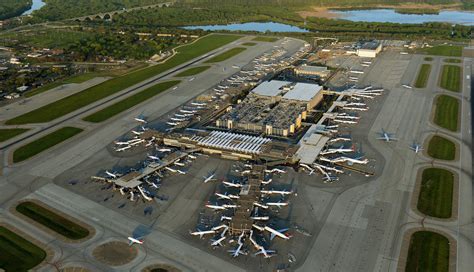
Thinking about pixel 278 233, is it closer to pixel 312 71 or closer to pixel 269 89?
pixel 269 89

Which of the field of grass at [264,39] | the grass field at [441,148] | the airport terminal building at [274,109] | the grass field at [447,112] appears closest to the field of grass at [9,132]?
the airport terminal building at [274,109]

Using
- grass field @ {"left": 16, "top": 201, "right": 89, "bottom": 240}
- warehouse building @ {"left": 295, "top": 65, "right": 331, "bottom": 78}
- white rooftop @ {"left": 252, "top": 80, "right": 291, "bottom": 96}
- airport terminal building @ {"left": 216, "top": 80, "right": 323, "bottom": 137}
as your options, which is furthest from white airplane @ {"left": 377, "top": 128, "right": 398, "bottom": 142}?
grass field @ {"left": 16, "top": 201, "right": 89, "bottom": 240}

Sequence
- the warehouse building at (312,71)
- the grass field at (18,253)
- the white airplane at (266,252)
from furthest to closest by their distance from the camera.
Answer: the warehouse building at (312,71), the white airplane at (266,252), the grass field at (18,253)

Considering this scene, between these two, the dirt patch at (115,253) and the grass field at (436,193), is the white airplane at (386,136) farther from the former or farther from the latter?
the dirt patch at (115,253)

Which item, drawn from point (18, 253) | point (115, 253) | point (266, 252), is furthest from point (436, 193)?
point (18, 253)

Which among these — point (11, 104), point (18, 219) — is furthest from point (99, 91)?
point (18, 219)

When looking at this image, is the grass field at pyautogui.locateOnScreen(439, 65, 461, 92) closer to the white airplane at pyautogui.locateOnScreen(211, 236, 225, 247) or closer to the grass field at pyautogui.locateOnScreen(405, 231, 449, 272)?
the grass field at pyautogui.locateOnScreen(405, 231, 449, 272)

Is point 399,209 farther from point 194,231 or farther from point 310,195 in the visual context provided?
point 194,231
